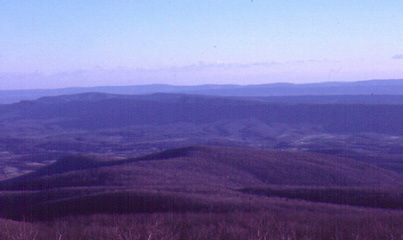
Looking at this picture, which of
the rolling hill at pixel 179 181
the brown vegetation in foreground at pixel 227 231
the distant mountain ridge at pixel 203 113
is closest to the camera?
the brown vegetation in foreground at pixel 227 231

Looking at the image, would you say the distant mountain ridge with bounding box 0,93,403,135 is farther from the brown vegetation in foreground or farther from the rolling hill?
the brown vegetation in foreground

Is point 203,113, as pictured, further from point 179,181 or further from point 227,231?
point 227,231

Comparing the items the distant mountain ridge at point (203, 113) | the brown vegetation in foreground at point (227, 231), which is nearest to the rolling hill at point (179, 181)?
the brown vegetation in foreground at point (227, 231)

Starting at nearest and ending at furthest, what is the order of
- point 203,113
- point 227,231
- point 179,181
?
1. point 227,231
2. point 179,181
3. point 203,113

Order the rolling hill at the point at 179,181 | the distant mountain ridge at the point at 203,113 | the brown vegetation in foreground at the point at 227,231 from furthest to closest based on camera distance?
the distant mountain ridge at the point at 203,113, the rolling hill at the point at 179,181, the brown vegetation in foreground at the point at 227,231

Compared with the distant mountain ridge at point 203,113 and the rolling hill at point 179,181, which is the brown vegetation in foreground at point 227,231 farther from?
the distant mountain ridge at point 203,113

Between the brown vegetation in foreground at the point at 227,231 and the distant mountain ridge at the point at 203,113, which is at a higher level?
the brown vegetation in foreground at the point at 227,231

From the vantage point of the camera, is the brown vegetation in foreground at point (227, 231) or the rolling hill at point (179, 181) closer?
the brown vegetation in foreground at point (227, 231)

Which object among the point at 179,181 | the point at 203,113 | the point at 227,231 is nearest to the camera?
the point at 227,231

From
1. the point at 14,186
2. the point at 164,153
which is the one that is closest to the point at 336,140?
the point at 164,153

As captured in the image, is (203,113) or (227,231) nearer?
(227,231)

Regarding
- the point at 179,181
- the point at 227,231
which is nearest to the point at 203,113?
the point at 179,181
